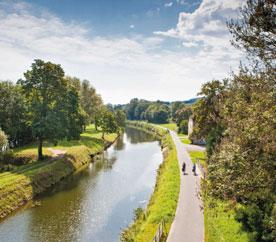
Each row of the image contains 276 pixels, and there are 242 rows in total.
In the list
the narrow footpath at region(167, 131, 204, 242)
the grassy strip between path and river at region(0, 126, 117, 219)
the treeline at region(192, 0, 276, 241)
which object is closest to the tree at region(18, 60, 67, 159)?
the grassy strip between path and river at region(0, 126, 117, 219)

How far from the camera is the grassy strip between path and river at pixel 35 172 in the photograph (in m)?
29.8

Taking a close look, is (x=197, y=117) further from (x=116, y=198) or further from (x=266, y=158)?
(x=266, y=158)

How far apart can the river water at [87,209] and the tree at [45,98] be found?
25.0 ft

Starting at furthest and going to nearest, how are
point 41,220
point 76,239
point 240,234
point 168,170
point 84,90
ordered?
point 84,90 → point 168,170 → point 41,220 → point 76,239 → point 240,234

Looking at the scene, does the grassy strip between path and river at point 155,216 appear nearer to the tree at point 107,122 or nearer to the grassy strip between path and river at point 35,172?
the grassy strip between path and river at point 35,172

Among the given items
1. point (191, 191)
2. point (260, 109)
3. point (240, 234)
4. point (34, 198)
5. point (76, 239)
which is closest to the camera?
point (260, 109)

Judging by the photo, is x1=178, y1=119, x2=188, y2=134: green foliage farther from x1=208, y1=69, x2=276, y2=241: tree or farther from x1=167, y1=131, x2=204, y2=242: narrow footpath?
x1=208, y1=69, x2=276, y2=241: tree

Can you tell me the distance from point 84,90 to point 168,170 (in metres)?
54.8

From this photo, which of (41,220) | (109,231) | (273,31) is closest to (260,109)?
(273,31)

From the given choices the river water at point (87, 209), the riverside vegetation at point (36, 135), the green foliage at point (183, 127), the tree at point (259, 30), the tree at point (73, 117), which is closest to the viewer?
the tree at point (259, 30)

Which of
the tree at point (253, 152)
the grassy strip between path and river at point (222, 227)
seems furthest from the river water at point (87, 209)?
the tree at point (253, 152)

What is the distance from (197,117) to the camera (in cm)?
4525

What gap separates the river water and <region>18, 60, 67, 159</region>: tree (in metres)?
7.63

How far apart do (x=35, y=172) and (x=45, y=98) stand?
11731 mm
